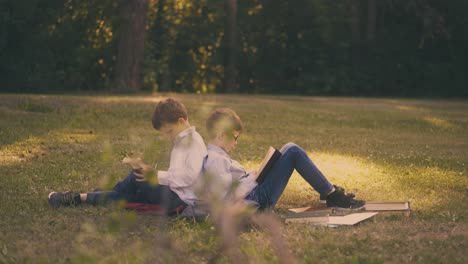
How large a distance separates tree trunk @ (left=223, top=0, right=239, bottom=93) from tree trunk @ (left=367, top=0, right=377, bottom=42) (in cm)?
497

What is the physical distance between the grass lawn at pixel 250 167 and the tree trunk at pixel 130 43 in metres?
4.09

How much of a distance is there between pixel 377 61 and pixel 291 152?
22680mm

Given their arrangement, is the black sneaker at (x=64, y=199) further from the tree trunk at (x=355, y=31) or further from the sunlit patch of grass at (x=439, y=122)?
the tree trunk at (x=355, y=31)

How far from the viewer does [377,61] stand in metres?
29.1

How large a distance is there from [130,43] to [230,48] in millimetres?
6372

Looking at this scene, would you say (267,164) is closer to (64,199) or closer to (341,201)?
(341,201)

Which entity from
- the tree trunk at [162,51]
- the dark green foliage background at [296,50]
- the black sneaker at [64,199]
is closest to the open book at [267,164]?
the black sneaker at [64,199]

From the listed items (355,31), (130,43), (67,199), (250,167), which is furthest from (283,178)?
(355,31)

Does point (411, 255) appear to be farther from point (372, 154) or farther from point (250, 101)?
point (250, 101)

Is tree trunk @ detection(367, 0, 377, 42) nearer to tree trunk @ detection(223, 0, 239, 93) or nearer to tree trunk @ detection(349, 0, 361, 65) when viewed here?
tree trunk @ detection(349, 0, 361, 65)

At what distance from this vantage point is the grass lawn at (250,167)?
17.8 ft

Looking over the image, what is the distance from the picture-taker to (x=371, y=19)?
29.5 metres

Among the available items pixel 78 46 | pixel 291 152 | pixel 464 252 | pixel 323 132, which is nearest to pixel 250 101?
pixel 323 132

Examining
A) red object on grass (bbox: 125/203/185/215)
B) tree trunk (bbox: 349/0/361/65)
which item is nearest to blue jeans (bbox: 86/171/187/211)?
red object on grass (bbox: 125/203/185/215)
